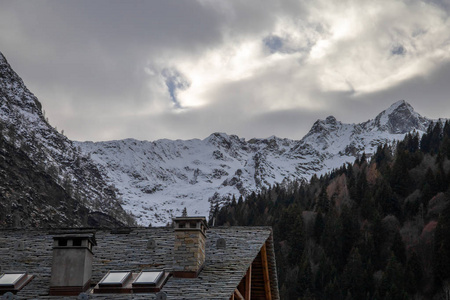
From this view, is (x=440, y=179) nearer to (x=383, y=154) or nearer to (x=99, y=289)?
(x=383, y=154)

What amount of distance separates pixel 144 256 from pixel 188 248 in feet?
5.44

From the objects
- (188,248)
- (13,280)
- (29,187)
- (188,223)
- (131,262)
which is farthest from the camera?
(29,187)

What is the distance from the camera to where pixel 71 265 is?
17234 mm

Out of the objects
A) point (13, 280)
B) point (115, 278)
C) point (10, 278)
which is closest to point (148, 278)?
point (115, 278)

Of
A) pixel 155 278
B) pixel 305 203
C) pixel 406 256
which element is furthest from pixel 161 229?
pixel 305 203

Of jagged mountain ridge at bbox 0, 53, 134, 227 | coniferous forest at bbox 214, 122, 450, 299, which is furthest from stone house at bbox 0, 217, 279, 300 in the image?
jagged mountain ridge at bbox 0, 53, 134, 227

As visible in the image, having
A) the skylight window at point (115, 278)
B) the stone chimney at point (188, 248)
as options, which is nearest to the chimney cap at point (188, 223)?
the stone chimney at point (188, 248)

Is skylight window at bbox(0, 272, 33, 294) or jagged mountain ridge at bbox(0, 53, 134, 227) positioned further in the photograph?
jagged mountain ridge at bbox(0, 53, 134, 227)

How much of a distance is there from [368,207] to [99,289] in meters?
101

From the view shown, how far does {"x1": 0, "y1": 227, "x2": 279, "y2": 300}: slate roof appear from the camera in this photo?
663 inches

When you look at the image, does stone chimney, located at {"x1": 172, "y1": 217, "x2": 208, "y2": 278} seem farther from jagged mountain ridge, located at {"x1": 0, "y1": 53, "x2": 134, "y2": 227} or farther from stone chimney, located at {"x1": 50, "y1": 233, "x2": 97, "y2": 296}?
jagged mountain ridge, located at {"x1": 0, "y1": 53, "x2": 134, "y2": 227}

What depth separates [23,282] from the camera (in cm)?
1756

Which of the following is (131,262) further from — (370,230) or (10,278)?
(370,230)

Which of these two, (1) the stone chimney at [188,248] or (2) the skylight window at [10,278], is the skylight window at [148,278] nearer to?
(1) the stone chimney at [188,248]
